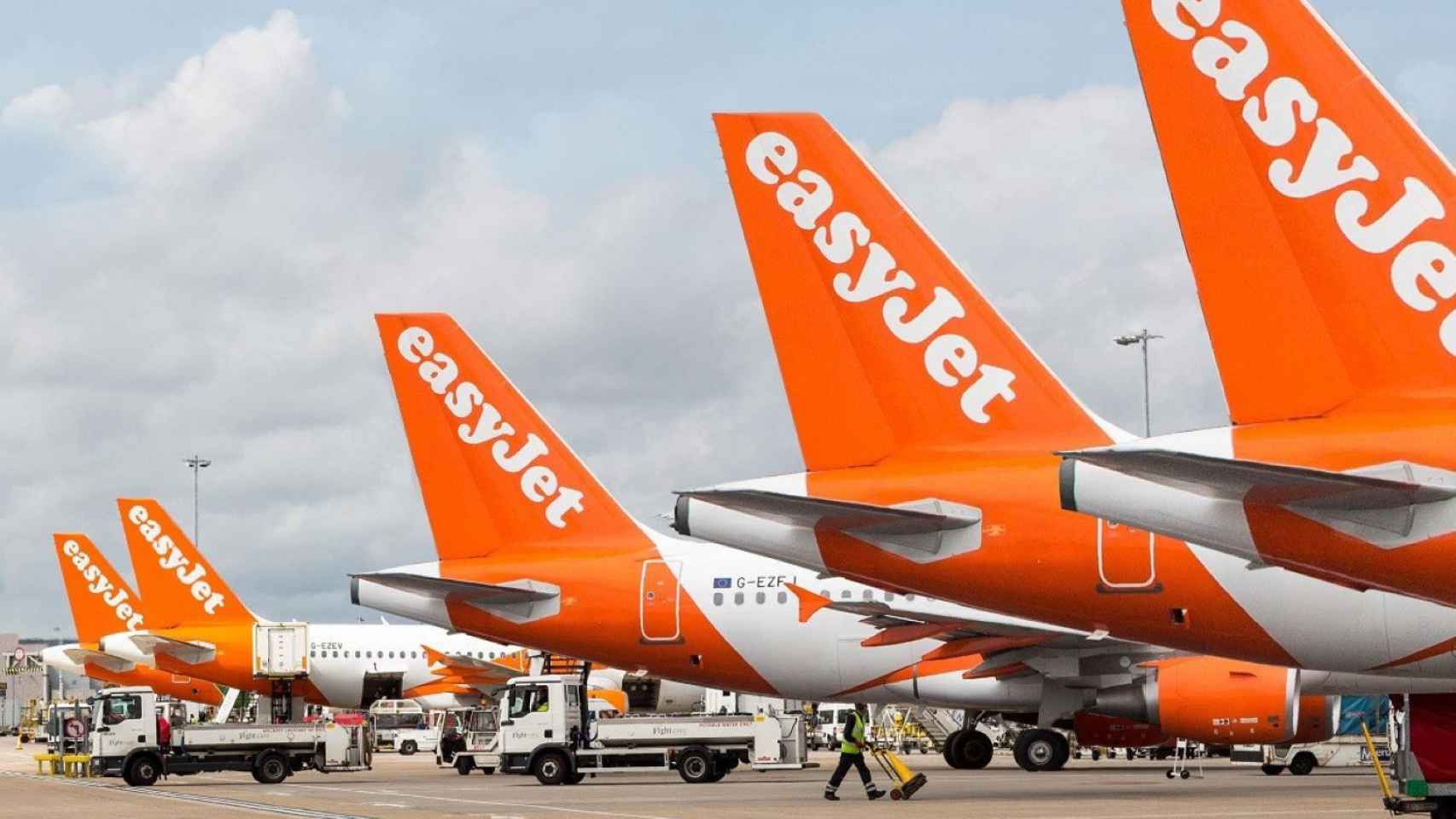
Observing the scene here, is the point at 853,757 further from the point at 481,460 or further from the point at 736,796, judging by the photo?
the point at 481,460

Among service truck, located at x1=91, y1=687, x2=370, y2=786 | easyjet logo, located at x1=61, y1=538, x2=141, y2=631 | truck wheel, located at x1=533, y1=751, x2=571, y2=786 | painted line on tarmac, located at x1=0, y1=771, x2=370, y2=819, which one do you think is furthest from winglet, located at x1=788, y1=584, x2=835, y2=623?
easyjet logo, located at x1=61, y1=538, x2=141, y2=631

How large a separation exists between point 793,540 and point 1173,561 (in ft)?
12.6

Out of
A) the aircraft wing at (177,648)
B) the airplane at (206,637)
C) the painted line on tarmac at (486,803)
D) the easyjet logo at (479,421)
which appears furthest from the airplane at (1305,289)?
the aircraft wing at (177,648)

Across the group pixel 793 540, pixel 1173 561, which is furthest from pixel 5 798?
pixel 1173 561

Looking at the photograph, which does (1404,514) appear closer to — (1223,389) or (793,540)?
(1223,389)

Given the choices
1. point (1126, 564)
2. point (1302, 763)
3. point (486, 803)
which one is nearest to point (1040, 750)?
point (1302, 763)

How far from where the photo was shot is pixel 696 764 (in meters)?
35.0

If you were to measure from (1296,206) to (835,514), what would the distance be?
5.65 meters

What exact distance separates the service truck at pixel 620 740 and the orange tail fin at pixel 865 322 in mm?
15962

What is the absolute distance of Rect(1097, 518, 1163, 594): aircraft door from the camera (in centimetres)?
1845

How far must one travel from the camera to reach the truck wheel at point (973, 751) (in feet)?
125

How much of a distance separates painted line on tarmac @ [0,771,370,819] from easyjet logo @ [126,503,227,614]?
31.8 feet

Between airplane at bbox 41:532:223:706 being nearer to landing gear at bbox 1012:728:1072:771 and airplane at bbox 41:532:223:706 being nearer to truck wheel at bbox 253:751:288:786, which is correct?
truck wheel at bbox 253:751:288:786

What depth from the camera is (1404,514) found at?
12.0m
